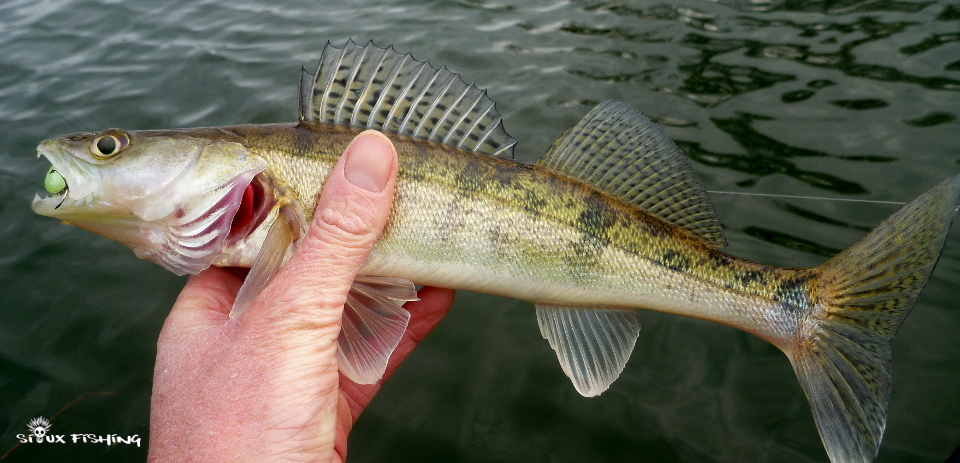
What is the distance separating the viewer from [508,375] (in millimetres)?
3494

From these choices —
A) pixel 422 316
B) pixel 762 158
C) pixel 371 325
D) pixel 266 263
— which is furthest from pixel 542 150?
pixel 266 263

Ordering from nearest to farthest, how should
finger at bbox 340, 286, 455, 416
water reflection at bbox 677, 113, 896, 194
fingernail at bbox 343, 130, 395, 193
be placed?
fingernail at bbox 343, 130, 395, 193
finger at bbox 340, 286, 455, 416
water reflection at bbox 677, 113, 896, 194

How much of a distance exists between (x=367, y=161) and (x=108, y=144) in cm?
105

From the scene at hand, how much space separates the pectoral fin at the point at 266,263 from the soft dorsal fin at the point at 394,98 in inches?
20.0

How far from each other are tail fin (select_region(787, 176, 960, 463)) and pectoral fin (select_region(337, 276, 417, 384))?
5.30ft

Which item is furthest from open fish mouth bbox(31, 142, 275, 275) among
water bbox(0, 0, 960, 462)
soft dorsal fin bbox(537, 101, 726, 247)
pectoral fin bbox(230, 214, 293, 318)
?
water bbox(0, 0, 960, 462)

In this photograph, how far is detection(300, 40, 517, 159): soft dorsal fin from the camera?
2502mm

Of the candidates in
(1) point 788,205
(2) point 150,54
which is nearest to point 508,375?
(1) point 788,205

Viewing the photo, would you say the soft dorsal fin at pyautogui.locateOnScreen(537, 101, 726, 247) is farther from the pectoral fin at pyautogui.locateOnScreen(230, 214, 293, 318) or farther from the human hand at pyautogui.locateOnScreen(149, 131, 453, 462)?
the pectoral fin at pyautogui.locateOnScreen(230, 214, 293, 318)

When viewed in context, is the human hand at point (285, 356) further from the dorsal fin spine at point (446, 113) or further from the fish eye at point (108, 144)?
the fish eye at point (108, 144)

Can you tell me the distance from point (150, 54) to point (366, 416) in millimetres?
5643

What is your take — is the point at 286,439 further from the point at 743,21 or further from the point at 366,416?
the point at 743,21

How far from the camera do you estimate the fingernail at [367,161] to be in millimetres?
2162

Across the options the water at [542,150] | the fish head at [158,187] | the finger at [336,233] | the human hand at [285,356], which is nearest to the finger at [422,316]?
the water at [542,150]
